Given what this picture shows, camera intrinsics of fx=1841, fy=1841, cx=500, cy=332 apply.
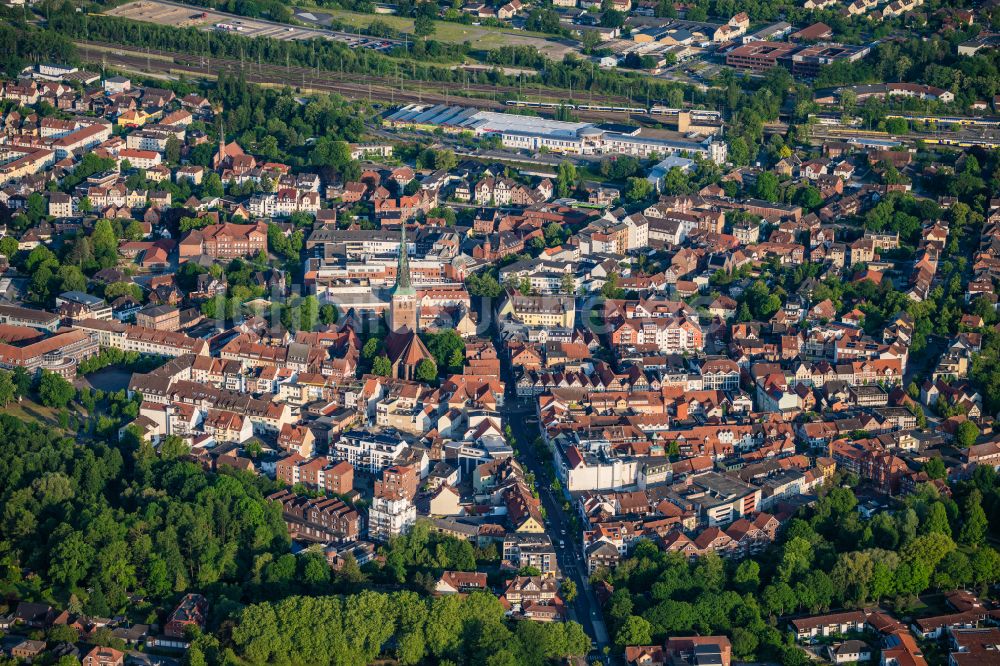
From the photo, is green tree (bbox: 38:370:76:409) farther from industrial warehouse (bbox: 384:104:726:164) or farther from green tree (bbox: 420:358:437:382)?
industrial warehouse (bbox: 384:104:726:164)

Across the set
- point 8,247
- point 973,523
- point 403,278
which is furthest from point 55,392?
point 973,523

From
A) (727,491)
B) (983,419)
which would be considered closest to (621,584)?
(727,491)

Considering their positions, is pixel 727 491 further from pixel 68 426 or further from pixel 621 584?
pixel 68 426

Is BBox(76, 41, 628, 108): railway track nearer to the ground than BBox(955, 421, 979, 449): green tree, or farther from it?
farther from it

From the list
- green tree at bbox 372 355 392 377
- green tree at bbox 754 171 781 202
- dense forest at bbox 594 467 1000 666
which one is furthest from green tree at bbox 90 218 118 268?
dense forest at bbox 594 467 1000 666

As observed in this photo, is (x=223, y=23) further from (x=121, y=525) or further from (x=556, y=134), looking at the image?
(x=121, y=525)

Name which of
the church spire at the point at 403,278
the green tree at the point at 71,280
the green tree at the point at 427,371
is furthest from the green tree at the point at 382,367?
the green tree at the point at 71,280
